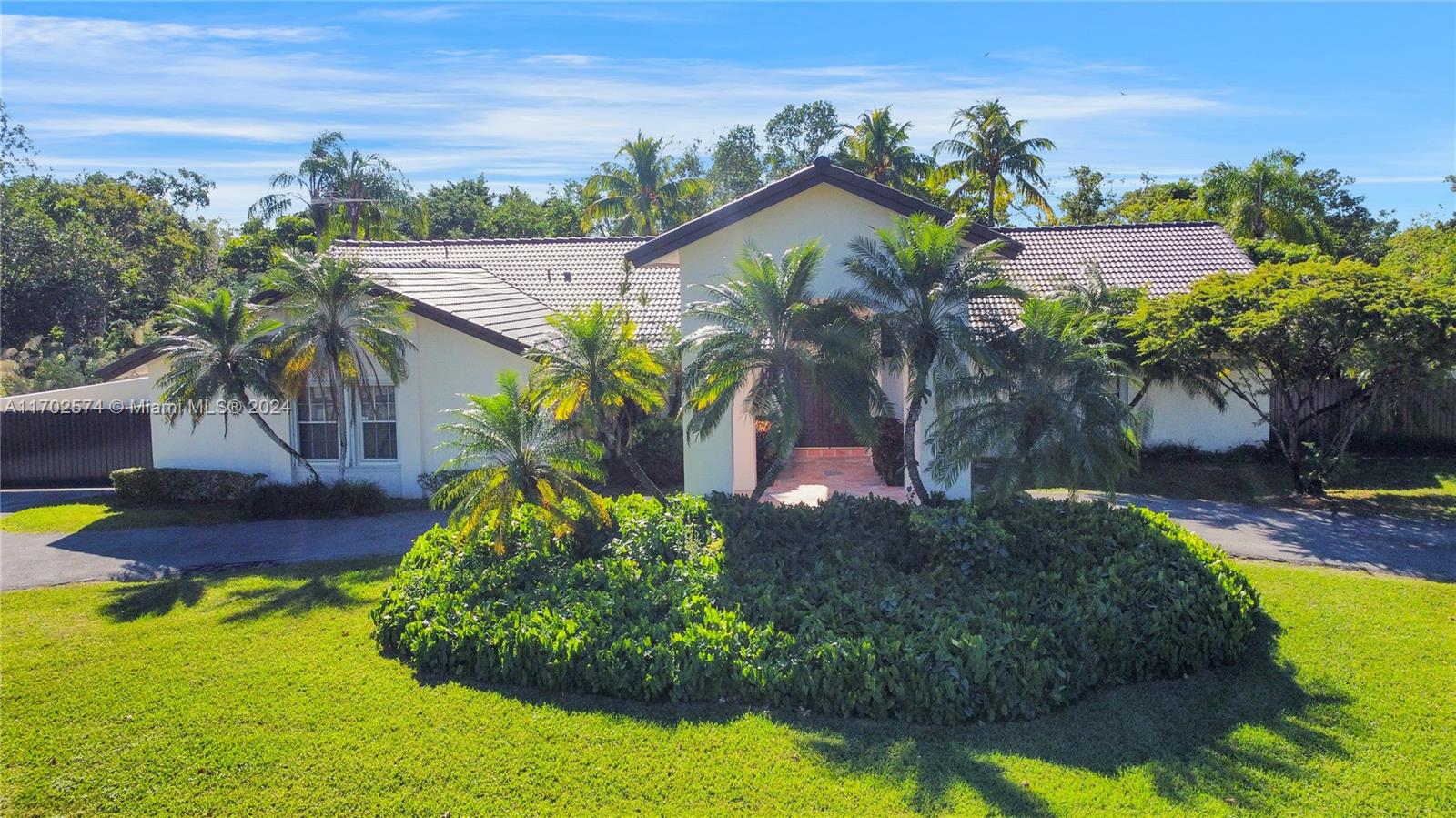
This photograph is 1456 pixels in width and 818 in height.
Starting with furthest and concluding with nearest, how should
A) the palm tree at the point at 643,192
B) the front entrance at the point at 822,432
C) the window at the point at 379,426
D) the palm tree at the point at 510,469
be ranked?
the palm tree at the point at 643,192 → the front entrance at the point at 822,432 → the window at the point at 379,426 → the palm tree at the point at 510,469

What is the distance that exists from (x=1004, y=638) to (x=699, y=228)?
8091 millimetres

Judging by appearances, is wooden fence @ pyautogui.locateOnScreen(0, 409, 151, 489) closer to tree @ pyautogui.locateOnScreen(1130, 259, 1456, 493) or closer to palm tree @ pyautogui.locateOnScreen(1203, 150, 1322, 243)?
tree @ pyautogui.locateOnScreen(1130, 259, 1456, 493)

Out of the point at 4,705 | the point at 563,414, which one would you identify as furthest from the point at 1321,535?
the point at 4,705

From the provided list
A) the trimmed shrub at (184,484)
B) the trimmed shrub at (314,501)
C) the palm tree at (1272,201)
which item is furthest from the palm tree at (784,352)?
the palm tree at (1272,201)

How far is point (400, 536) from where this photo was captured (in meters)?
14.5

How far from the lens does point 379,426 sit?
1730 cm

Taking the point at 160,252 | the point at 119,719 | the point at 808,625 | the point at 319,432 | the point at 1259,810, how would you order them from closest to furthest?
the point at 1259,810 < the point at 119,719 < the point at 808,625 < the point at 319,432 < the point at 160,252

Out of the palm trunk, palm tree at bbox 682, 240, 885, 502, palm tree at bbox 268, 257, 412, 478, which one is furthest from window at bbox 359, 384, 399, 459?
palm tree at bbox 682, 240, 885, 502

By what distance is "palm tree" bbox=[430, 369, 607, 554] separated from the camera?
399 inches

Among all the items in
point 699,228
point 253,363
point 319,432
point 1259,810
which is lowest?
point 1259,810

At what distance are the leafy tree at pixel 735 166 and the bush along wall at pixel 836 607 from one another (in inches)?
1314

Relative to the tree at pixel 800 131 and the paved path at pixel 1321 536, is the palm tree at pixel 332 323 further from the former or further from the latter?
the tree at pixel 800 131

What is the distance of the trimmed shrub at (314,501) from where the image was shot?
16062 millimetres

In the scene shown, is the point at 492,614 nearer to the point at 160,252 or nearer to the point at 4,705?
the point at 4,705
